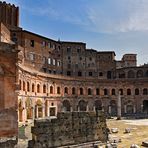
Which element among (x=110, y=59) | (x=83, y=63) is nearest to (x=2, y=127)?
(x=83, y=63)

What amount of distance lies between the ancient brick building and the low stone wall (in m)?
24.0

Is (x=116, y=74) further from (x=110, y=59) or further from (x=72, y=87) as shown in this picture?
(x=72, y=87)

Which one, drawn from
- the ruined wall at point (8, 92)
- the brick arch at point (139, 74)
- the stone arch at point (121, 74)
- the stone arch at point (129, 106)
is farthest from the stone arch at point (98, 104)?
the ruined wall at point (8, 92)

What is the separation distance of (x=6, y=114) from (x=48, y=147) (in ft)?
15.6

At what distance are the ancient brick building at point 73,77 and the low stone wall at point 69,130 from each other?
2403cm

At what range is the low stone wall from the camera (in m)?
16.9

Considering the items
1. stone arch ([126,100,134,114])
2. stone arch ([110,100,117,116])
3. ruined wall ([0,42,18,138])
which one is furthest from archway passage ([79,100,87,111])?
ruined wall ([0,42,18,138])

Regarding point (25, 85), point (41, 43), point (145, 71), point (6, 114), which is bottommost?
point (6, 114)

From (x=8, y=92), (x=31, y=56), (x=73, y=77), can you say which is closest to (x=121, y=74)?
(x=73, y=77)

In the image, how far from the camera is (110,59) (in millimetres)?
62875

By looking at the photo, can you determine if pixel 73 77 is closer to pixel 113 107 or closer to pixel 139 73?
pixel 113 107

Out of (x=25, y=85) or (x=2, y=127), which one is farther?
(x=25, y=85)

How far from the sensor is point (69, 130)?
60.2ft

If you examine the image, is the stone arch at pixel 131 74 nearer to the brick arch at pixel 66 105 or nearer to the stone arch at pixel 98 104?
the stone arch at pixel 98 104
